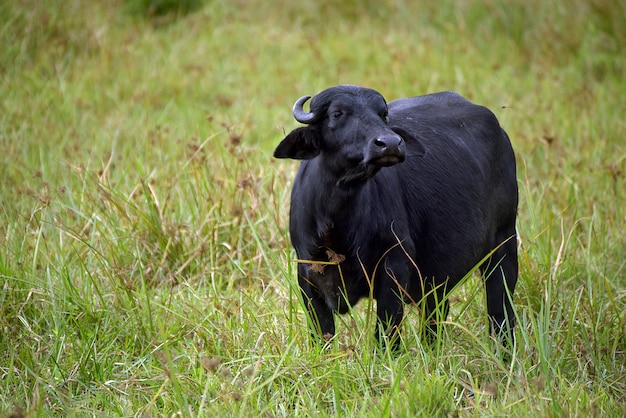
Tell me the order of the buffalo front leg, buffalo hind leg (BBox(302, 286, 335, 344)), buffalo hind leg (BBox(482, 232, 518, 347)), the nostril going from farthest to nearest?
buffalo hind leg (BBox(482, 232, 518, 347)) < buffalo hind leg (BBox(302, 286, 335, 344)) < the buffalo front leg < the nostril

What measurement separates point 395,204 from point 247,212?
4.72 ft

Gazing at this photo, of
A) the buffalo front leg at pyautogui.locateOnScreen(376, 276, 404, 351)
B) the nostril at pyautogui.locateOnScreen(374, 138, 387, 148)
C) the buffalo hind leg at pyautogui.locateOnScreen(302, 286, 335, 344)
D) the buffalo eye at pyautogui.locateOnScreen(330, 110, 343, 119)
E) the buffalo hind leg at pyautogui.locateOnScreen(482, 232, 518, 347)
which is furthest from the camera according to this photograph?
the buffalo hind leg at pyautogui.locateOnScreen(482, 232, 518, 347)

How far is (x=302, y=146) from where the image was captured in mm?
3357

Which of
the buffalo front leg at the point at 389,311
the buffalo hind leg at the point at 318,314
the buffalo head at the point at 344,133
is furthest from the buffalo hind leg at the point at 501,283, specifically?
the buffalo head at the point at 344,133

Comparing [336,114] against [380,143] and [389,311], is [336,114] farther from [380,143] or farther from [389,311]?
[389,311]

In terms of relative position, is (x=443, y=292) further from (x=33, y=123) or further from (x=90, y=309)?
(x=33, y=123)

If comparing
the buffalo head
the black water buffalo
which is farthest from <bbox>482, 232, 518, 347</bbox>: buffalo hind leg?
the buffalo head

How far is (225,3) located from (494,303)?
725cm

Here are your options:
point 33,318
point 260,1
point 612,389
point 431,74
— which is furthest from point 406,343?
point 260,1

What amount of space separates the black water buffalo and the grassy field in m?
0.15

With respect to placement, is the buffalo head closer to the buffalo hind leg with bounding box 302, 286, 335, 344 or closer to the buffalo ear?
the buffalo ear

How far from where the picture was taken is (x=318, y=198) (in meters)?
3.42

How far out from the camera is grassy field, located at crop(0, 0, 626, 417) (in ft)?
11.0

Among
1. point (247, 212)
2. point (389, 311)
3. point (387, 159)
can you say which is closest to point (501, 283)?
point (389, 311)
